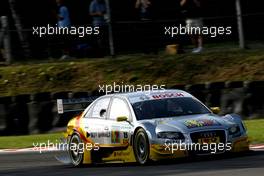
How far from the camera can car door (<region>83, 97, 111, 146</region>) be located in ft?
43.5

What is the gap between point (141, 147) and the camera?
40.3 ft

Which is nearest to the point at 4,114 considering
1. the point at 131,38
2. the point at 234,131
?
the point at 131,38

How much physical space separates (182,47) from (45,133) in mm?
4635

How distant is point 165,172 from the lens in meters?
11.2

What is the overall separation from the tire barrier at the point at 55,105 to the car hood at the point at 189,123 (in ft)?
21.1

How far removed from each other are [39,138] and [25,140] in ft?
0.98

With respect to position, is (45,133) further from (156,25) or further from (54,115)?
(156,25)

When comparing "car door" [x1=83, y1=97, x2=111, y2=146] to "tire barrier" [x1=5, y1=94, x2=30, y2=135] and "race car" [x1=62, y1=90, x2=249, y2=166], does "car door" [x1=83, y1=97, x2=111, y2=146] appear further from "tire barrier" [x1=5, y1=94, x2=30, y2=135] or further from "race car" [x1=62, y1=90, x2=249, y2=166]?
"tire barrier" [x1=5, y1=94, x2=30, y2=135]

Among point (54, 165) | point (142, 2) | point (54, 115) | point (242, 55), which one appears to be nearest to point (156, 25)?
point (142, 2)

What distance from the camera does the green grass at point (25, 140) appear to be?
1781 cm

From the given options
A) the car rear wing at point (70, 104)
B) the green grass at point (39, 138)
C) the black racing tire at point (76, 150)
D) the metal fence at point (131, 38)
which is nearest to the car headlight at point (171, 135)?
the black racing tire at point (76, 150)

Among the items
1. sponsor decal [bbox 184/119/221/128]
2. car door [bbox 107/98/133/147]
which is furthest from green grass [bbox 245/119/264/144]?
sponsor decal [bbox 184/119/221/128]

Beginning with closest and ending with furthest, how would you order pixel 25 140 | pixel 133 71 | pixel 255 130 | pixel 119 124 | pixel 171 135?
pixel 171 135, pixel 119 124, pixel 255 130, pixel 25 140, pixel 133 71

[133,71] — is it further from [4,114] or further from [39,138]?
[39,138]
